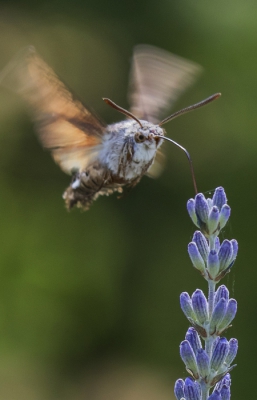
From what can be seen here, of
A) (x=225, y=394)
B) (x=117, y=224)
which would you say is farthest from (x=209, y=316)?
(x=117, y=224)

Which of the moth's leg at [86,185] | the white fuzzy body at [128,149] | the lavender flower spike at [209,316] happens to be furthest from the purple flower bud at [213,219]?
the moth's leg at [86,185]

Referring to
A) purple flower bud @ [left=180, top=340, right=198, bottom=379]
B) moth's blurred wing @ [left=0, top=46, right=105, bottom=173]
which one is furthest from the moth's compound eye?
purple flower bud @ [left=180, top=340, right=198, bottom=379]

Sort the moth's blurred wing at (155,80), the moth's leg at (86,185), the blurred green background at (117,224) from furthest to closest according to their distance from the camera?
the blurred green background at (117,224)
the moth's blurred wing at (155,80)
the moth's leg at (86,185)

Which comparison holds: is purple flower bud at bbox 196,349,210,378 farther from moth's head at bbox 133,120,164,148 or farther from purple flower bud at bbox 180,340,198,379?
moth's head at bbox 133,120,164,148

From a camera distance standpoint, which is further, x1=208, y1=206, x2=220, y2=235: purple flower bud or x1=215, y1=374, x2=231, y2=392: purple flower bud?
x1=208, y1=206, x2=220, y2=235: purple flower bud

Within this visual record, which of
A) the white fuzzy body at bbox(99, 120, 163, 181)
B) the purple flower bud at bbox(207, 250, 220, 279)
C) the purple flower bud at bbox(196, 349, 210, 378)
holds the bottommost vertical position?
the purple flower bud at bbox(196, 349, 210, 378)

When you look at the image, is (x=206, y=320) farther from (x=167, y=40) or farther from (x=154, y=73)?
(x=167, y=40)

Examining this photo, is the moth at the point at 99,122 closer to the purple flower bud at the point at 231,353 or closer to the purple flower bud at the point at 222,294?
the purple flower bud at the point at 222,294
